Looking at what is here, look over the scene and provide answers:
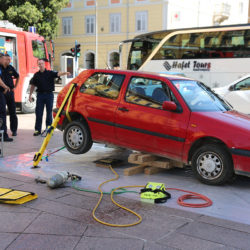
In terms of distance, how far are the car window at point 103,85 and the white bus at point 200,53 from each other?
9.96m

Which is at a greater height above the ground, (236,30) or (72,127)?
(236,30)

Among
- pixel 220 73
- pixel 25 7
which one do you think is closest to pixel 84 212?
pixel 220 73

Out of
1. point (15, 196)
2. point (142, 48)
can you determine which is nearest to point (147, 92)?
point (15, 196)

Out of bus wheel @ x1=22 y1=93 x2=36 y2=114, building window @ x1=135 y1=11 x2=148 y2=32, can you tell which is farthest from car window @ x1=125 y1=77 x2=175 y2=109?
building window @ x1=135 y1=11 x2=148 y2=32

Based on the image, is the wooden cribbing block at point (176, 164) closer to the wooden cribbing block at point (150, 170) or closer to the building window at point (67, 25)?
the wooden cribbing block at point (150, 170)

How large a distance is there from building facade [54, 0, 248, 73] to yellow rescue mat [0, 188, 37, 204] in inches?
1199

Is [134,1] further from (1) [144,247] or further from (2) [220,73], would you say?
(1) [144,247]

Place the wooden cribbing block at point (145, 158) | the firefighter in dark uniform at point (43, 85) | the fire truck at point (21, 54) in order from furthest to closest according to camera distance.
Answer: the fire truck at point (21, 54), the firefighter in dark uniform at point (43, 85), the wooden cribbing block at point (145, 158)

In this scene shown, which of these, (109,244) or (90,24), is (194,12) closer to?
(90,24)

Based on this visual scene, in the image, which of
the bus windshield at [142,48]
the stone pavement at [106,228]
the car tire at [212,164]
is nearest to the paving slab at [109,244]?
the stone pavement at [106,228]

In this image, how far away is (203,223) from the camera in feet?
13.6

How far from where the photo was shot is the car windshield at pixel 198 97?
233 inches

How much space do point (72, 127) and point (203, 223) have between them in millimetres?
3526

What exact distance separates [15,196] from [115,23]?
1379 inches
